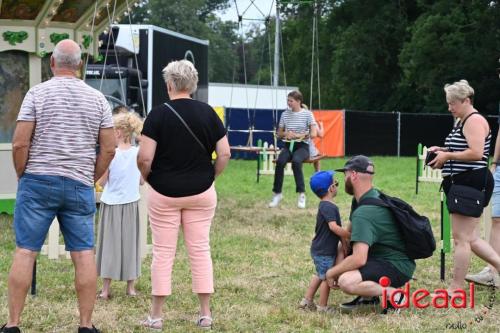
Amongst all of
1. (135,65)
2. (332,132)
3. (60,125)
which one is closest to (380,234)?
(60,125)

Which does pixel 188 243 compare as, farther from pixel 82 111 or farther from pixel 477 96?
pixel 477 96

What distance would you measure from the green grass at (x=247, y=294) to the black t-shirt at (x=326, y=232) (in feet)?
1.43

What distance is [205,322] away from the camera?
5.20 m

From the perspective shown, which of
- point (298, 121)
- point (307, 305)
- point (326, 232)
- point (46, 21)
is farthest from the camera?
point (298, 121)

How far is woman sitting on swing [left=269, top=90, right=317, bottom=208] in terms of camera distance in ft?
38.8

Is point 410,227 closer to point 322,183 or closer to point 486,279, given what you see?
point 322,183

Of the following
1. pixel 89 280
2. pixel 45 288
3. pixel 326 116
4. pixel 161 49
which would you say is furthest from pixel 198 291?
pixel 326 116

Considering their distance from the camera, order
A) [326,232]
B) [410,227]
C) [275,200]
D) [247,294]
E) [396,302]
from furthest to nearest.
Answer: [275,200] < [247,294] < [326,232] < [396,302] < [410,227]

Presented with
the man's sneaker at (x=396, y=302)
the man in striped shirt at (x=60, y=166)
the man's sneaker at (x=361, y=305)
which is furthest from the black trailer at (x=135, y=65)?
the man in striped shirt at (x=60, y=166)

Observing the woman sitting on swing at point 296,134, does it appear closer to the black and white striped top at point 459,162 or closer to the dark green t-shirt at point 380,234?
the black and white striped top at point 459,162

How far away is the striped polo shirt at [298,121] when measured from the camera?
38.8 ft

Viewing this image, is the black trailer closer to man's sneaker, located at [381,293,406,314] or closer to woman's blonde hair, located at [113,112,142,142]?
woman's blonde hair, located at [113,112,142,142]

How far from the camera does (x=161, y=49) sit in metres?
17.7

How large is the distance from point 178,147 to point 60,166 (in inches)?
28.5
